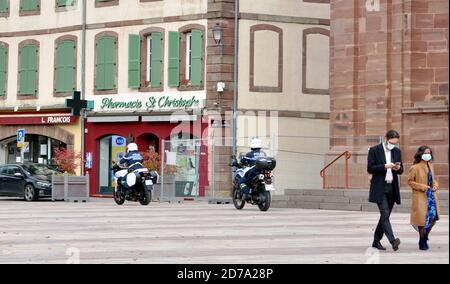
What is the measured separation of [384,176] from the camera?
16328mm

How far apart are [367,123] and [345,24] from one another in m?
2.78

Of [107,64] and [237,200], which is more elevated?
[107,64]

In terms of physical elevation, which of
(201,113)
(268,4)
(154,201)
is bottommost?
(154,201)

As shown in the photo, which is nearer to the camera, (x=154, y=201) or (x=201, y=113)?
(x=154, y=201)

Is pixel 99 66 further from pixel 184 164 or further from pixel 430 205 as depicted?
pixel 430 205

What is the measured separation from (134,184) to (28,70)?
1680 centimetres

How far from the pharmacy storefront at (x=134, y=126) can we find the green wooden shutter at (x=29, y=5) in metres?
5.17

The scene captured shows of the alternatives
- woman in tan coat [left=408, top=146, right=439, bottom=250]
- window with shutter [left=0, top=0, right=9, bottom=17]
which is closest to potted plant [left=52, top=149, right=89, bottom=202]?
window with shutter [left=0, top=0, right=9, bottom=17]

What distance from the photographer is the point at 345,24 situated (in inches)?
1335

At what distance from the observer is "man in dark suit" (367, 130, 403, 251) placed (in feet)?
53.2

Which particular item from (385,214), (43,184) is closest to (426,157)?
(385,214)

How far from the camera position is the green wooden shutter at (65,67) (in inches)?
1843
